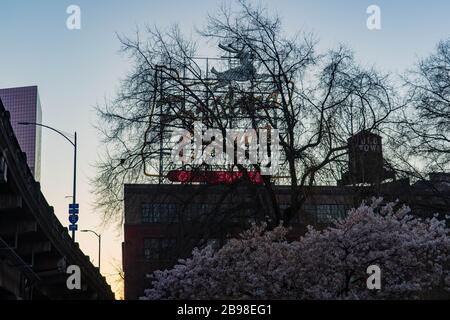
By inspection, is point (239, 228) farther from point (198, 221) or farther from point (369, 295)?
point (369, 295)

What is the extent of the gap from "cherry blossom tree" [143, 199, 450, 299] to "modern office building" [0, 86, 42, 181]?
60.6m

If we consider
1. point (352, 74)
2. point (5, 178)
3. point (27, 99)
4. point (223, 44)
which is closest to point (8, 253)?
point (5, 178)

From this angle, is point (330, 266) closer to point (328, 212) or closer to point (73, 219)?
point (328, 212)

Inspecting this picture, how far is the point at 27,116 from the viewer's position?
293ft

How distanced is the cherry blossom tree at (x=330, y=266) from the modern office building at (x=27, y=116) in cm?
6060

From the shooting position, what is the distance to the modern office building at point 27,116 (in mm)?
80506

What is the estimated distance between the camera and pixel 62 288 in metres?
42.4

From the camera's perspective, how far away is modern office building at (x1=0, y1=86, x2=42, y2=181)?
264ft

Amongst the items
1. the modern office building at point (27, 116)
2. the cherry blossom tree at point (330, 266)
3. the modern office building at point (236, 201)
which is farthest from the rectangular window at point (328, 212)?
the modern office building at point (27, 116)

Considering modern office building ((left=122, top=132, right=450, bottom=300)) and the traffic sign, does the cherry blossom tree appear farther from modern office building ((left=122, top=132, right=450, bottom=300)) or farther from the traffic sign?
the traffic sign

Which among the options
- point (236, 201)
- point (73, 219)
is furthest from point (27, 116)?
point (236, 201)

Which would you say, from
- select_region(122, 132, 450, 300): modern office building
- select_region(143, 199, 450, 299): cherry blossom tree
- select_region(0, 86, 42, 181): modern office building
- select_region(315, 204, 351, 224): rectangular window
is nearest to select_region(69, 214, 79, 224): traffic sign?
select_region(122, 132, 450, 300): modern office building

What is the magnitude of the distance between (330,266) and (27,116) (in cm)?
7721
